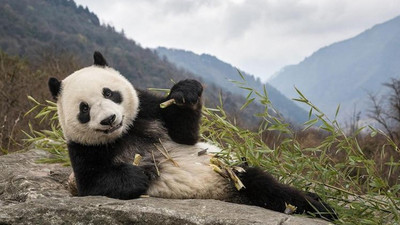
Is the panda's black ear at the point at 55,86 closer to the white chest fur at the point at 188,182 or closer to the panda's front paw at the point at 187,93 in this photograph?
the panda's front paw at the point at 187,93

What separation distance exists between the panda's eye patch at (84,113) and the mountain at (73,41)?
11.1 metres

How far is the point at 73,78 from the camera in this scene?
131 inches

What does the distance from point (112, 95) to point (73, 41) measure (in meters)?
61.0

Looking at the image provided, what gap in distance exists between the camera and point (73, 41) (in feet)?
200

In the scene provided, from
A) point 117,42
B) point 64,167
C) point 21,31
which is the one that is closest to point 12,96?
point 64,167

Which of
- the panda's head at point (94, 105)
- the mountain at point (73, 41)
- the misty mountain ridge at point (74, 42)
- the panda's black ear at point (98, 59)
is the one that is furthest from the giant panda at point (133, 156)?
the misty mountain ridge at point (74, 42)

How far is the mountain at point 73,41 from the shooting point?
139 feet

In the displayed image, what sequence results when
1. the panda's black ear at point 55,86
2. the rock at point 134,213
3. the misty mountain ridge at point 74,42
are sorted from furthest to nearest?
the misty mountain ridge at point 74,42, the panda's black ear at point 55,86, the rock at point 134,213

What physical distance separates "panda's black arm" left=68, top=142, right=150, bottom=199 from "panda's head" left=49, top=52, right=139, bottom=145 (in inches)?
3.2

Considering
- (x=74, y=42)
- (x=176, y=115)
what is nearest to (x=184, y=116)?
(x=176, y=115)

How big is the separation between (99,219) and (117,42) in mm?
80699

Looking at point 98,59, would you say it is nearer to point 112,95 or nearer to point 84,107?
point 112,95

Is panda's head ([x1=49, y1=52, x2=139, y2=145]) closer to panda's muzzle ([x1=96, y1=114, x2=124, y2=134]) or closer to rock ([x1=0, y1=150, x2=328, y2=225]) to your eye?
panda's muzzle ([x1=96, y1=114, x2=124, y2=134])

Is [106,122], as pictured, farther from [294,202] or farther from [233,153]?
[294,202]
